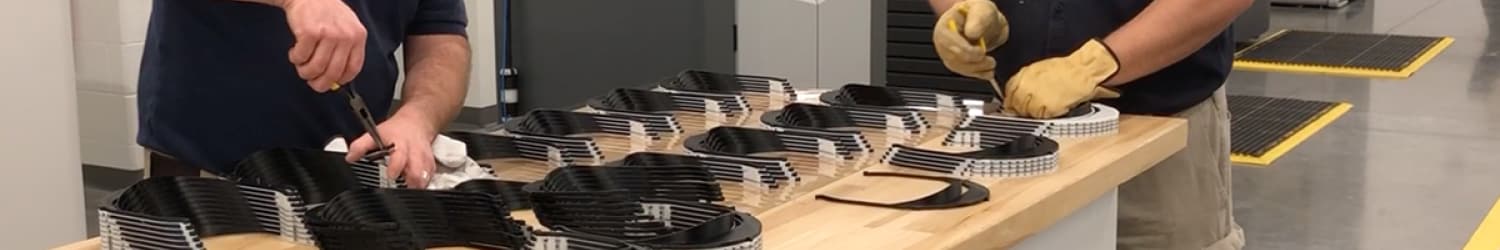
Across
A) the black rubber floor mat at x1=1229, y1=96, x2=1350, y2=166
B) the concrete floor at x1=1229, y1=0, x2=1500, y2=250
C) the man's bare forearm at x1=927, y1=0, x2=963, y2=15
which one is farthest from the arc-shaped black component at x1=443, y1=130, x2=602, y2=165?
the black rubber floor mat at x1=1229, y1=96, x2=1350, y2=166

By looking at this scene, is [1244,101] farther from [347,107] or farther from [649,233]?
[649,233]

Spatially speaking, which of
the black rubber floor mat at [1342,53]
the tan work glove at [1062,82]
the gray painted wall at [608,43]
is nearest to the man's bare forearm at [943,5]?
the tan work glove at [1062,82]

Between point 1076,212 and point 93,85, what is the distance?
11.7 ft

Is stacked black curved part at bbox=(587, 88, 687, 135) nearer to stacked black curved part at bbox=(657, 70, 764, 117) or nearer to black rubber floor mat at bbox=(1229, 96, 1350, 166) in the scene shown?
stacked black curved part at bbox=(657, 70, 764, 117)

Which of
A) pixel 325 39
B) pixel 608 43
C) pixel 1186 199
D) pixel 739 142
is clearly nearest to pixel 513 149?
pixel 739 142

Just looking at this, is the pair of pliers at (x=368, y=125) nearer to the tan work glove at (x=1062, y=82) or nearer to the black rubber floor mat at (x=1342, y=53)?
the tan work glove at (x=1062, y=82)

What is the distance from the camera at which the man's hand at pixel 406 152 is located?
1.79m

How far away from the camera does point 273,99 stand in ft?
6.69

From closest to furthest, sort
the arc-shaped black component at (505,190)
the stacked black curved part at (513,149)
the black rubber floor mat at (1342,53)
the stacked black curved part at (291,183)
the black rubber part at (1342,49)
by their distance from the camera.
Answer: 1. the stacked black curved part at (291,183)
2. the arc-shaped black component at (505,190)
3. the stacked black curved part at (513,149)
4. the black rubber floor mat at (1342,53)
5. the black rubber part at (1342,49)

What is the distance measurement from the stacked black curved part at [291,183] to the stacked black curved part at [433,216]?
33 millimetres

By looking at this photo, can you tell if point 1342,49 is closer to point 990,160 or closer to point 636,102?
point 636,102

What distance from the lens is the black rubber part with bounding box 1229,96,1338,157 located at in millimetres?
5559

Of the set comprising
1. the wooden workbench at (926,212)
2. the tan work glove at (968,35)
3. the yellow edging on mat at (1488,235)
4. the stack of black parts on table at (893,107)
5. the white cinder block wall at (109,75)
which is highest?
the tan work glove at (968,35)

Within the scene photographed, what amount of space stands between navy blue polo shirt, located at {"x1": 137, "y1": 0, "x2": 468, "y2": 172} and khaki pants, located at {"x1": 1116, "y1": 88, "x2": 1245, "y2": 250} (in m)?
0.94
